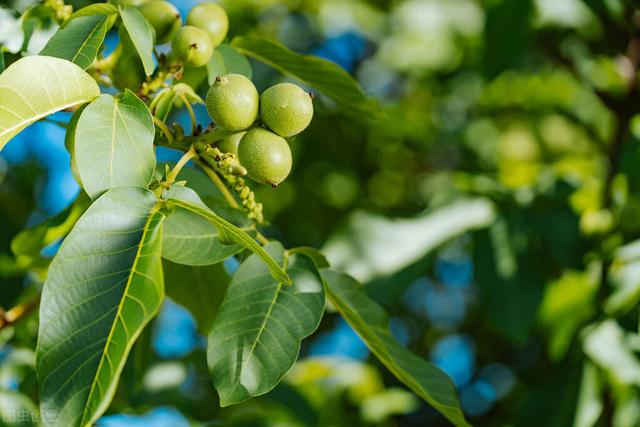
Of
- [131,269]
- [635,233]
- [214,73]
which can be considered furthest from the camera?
[635,233]

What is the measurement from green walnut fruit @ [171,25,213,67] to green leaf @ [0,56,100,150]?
9.8 inches

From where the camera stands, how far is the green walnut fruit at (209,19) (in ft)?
4.58

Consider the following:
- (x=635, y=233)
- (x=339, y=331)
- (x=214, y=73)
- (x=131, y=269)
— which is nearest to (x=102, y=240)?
(x=131, y=269)

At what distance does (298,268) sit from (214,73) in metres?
0.39

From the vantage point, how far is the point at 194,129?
4.14 ft

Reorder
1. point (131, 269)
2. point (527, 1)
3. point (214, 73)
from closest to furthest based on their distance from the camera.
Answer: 1. point (131, 269)
2. point (214, 73)
3. point (527, 1)

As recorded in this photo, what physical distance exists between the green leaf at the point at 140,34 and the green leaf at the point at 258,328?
1.14 feet

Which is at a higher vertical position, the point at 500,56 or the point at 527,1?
the point at 527,1

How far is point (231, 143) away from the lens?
1.26m

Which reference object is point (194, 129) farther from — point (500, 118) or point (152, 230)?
point (500, 118)

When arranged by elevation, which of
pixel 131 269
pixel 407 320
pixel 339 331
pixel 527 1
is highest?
pixel 131 269

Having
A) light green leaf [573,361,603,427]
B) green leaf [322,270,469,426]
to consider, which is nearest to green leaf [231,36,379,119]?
green leaf [322,270,469,426]

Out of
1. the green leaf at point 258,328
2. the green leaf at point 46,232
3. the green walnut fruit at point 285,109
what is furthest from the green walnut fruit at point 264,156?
the green leaf at point 46,232

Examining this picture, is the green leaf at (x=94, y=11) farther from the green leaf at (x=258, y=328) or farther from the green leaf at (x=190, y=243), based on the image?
the green leaf at (x=258, y=328)
